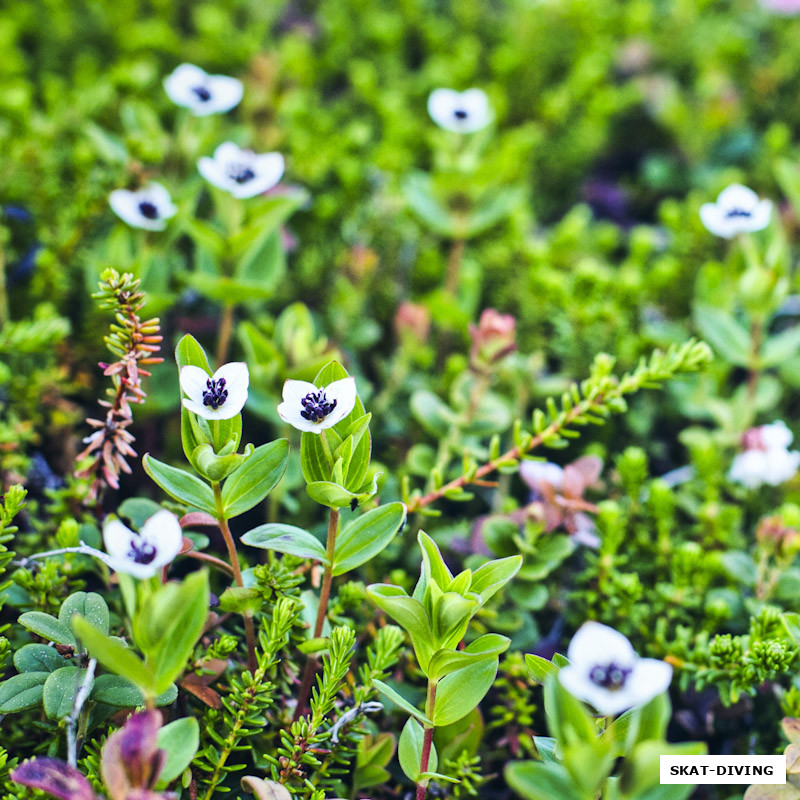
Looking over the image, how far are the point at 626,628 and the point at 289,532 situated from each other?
2.19 ft

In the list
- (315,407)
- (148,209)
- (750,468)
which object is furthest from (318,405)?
(750,468)

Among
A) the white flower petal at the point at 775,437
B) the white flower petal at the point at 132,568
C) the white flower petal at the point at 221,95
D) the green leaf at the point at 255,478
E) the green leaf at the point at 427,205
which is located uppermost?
the white flower petal at the point at 221,95

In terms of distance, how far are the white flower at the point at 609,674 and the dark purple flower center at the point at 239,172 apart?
3.76ft

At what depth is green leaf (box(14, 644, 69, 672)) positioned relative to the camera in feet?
3.48

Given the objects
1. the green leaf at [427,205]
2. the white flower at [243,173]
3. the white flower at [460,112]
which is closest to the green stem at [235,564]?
the white flower at [243,173]

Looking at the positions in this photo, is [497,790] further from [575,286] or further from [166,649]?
[575,286]

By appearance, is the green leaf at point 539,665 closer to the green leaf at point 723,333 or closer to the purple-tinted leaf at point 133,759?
the purple-tinted leaf at point 133,759

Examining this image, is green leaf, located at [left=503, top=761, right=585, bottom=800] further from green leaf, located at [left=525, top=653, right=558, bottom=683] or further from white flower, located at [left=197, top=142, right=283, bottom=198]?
white flower, located at [left=197, top=142, right=283, bottom=198]

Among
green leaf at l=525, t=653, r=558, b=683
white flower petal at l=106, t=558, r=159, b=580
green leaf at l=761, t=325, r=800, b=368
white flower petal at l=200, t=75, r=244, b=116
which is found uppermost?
white flower petal at l=200, t=75, r=244, b=116

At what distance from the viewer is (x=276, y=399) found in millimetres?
1515

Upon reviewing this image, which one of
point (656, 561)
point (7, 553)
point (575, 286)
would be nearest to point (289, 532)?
point (7, 553)

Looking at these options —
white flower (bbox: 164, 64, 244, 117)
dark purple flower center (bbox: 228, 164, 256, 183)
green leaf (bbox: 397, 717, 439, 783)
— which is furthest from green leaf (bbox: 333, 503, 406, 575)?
white flower (bbox: 164, 64, 244, 117)

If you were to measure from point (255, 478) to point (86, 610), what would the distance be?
303 mm

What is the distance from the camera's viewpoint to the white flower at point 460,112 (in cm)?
188
